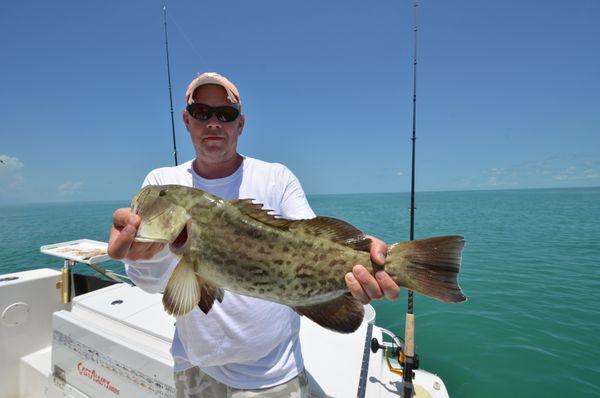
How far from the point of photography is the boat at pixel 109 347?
11.5ft

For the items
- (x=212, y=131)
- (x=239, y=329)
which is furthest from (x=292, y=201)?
(x=239, y=329)

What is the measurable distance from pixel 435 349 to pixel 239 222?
923 centimetres

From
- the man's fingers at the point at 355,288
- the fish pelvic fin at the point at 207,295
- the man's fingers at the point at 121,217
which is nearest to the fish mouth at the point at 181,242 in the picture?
the fish pelvic fin at the point at 207,295

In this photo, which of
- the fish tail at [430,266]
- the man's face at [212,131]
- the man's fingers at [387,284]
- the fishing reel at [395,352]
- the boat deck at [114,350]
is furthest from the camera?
the fishing reel at [395,352]

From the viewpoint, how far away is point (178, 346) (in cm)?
286

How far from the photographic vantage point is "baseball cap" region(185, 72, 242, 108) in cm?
281

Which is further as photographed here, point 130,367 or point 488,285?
point 488,285

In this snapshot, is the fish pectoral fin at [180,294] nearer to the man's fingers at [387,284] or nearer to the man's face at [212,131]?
the man's face at [212,131]

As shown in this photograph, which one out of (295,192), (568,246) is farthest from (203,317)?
(568,246)

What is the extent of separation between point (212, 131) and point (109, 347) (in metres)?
3.41

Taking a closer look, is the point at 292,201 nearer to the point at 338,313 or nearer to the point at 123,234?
the point at 338,313

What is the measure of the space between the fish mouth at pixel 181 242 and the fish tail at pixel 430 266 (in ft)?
5.00

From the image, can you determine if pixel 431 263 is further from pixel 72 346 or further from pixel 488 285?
pixel 488 285

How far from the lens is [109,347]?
3988mm
